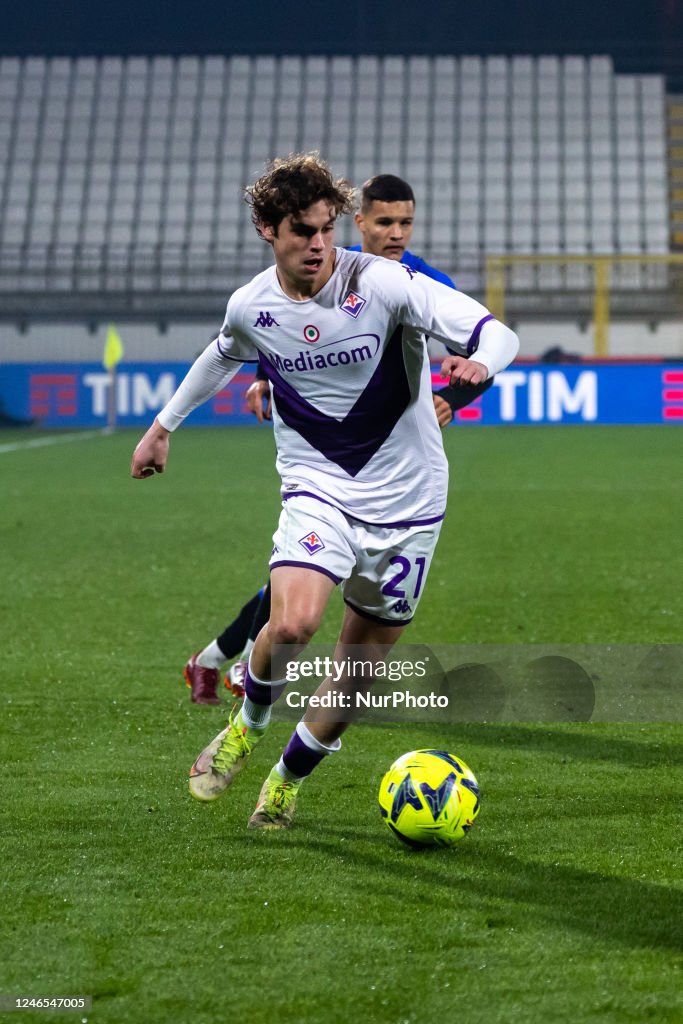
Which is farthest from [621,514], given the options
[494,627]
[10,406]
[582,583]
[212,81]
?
[212,81]

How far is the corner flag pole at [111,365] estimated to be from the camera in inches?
896

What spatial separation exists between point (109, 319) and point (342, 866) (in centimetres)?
2375

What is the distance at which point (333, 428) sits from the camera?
376cm

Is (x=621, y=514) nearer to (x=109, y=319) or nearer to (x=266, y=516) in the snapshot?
(x=266, y=516)

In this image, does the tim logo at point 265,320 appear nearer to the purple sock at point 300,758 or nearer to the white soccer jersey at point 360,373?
the white soccer jersey at point 360,373

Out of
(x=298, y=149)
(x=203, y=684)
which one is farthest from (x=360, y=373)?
(x=298, y=149)

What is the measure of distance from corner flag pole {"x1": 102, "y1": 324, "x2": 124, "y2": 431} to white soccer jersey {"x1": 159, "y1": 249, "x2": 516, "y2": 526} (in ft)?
63.1

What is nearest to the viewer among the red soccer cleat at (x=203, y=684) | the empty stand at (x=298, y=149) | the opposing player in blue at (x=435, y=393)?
the opposing player in blue at (x=435, y=393)

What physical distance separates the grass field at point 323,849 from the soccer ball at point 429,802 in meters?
0.06

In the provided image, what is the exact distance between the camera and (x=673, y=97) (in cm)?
2981

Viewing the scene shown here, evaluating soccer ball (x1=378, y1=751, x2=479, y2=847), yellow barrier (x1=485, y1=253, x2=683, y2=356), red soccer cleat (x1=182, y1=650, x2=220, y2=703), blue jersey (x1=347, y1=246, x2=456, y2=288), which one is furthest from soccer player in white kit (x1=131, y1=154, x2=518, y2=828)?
yellow barrier (x1=485, y1=253, x2=683, y2=356)

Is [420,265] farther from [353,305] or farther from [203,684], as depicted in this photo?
[203,684]

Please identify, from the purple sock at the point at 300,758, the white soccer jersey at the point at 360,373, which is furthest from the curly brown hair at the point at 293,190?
the purple sock at the point at 300,758

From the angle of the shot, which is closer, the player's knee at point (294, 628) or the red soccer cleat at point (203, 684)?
the player's knee at point (294, 628)
